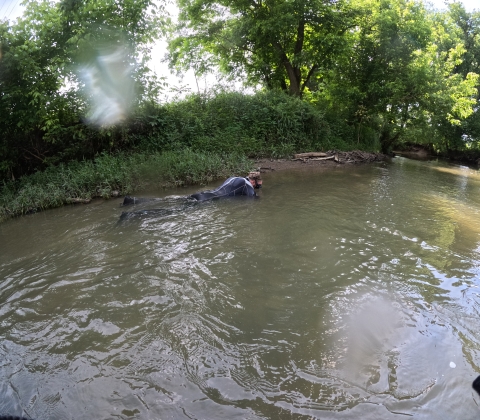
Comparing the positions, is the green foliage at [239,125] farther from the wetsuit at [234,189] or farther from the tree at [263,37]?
the wetsuit at [234,189]

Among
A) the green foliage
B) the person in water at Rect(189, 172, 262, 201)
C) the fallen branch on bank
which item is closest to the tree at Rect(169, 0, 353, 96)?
the green foliage

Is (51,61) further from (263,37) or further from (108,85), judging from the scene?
(263,37)

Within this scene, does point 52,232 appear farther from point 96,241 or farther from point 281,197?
point 281,197

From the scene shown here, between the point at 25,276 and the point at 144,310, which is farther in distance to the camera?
the point at 25,276

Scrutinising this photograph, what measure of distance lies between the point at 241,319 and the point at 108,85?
10199 mm

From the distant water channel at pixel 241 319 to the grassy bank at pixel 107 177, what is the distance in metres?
2.01

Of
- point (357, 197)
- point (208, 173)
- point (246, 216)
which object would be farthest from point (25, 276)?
point (357, 197)

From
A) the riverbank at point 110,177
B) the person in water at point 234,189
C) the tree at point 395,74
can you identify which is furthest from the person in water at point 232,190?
the tree at point 395,74

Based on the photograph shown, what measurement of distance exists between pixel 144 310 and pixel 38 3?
467 inches

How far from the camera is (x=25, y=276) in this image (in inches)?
192

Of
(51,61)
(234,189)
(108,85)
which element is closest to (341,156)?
(234,189)

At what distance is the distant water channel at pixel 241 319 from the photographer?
2656 mm

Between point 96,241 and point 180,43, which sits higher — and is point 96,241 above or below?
below

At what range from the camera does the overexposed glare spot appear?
10.7 metres
